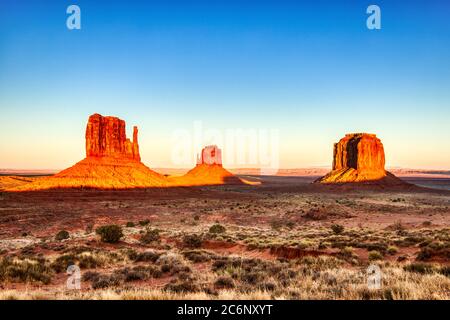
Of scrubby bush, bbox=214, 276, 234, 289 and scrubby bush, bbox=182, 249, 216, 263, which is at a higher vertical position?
scrubby bush, bbox=214, 276, 234, 289

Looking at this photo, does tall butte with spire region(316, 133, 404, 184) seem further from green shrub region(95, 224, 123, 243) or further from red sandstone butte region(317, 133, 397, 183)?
green shrub region(95, 224, 123, 243)

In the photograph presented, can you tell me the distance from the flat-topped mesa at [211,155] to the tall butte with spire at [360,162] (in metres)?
69.0

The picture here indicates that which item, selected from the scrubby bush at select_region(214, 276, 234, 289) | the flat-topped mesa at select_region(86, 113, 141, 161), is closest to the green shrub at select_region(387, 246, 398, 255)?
the scrubby bush at select_region(214, 276, 234, 289)

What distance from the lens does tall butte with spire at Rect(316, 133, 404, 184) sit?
111750 mm

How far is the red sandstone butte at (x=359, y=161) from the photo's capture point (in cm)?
11300

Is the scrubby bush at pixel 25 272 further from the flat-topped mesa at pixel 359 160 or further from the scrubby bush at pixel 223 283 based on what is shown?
the flat-topped mesa at pixel 359 160

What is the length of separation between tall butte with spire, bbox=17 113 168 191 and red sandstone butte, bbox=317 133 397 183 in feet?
208

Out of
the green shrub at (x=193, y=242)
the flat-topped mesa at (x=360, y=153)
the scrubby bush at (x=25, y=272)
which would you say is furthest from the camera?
the flat-topped mesa at (x=360, y=153)

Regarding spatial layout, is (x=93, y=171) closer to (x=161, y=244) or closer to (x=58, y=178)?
(x=58, y=178)

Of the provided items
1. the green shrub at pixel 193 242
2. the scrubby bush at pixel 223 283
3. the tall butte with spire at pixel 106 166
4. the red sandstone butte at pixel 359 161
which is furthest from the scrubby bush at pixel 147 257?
the red sandstone butte at pixel 359 161

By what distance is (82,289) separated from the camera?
9.16m

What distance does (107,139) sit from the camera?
331 ft
